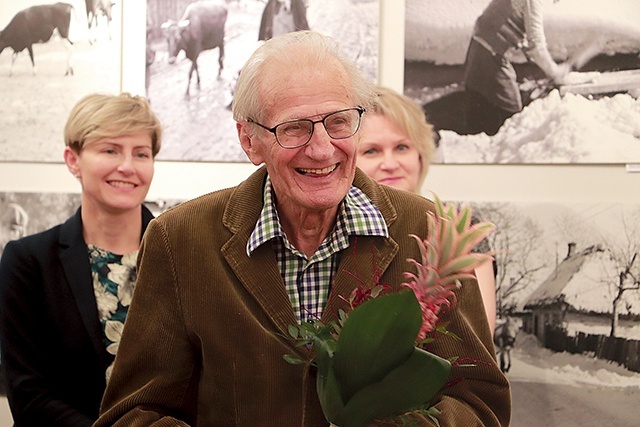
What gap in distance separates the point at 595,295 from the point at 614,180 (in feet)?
1.42

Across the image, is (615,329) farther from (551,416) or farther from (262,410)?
(262,410)

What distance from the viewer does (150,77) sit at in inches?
125

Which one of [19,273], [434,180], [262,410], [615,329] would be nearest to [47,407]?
[19,273]

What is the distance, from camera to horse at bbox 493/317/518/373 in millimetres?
2938

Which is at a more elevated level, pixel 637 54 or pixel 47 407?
→ pixel 637 54

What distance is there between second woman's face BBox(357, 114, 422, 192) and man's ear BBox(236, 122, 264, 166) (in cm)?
86

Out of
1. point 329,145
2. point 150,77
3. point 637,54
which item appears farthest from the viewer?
point 150,77

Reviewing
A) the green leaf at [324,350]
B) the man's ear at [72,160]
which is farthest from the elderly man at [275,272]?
the man's ear at [72,160]

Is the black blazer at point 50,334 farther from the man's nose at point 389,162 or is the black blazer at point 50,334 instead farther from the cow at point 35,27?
the cow at point 35,27

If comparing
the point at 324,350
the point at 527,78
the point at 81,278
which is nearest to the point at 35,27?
the point at 81,278

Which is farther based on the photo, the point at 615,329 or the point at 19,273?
the point at 615,329

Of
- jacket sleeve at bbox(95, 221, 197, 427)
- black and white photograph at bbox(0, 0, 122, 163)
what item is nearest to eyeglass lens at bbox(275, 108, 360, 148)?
jacket sleeve at bbox(95, 221, 197, 427)

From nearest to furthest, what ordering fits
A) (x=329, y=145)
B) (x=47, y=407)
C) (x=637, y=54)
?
(x=329, y=145) < (x=47, y=407) < (x=637, y=54)

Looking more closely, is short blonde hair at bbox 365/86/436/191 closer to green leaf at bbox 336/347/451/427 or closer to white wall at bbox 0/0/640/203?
white wall at bbox 0/0/640/203
